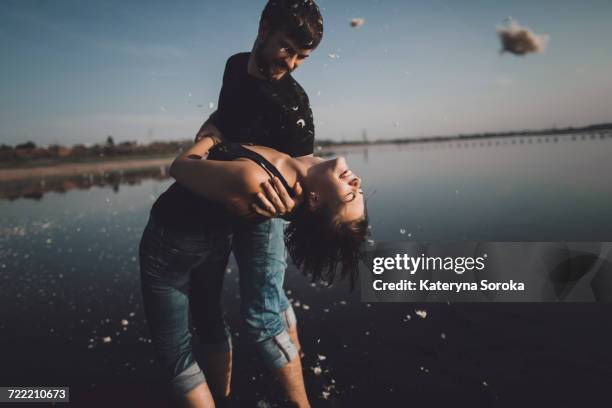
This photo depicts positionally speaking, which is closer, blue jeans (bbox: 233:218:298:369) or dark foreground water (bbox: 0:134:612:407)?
blue jeans (bbox: 233:218:298:369)

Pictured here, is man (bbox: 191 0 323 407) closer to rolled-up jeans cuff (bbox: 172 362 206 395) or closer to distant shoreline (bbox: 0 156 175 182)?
rolled-up jeans cuff (bbox: 172 362 206 395)

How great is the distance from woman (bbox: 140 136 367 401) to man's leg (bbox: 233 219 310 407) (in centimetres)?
23

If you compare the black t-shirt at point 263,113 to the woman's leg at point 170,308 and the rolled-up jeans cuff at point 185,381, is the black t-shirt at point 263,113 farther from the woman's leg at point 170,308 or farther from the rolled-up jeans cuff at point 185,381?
the rolled-up jeans cuff at point 185,381

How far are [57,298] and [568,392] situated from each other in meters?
6.65

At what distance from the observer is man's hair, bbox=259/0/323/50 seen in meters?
2.46

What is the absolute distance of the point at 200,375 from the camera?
2592 millimetres

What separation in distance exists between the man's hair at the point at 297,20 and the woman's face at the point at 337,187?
36.9 inches

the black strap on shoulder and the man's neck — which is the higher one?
the man's neck

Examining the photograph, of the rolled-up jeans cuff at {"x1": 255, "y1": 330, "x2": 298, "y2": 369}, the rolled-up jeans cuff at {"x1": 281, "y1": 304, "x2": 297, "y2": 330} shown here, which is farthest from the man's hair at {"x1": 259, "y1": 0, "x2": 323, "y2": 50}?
the rolled-up jeans cuff at {"x1": 281, "y1": 304, "x2": 297, "y2": 330}

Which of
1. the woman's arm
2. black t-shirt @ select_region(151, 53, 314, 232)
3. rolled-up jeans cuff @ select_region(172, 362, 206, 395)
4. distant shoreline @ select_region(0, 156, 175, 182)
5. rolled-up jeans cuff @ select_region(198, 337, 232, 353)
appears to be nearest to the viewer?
the woman's arm

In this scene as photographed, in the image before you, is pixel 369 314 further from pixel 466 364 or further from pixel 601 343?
pixel 601 343

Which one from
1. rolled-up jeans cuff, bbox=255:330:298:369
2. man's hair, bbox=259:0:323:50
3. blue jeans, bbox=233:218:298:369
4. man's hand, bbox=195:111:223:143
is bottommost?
rolled-up jeans cuff, bbox=255:330:298:369

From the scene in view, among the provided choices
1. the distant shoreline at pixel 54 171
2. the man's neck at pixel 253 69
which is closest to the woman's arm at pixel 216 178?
the man's neck at pixel 253 69

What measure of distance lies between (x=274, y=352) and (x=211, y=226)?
1128mm
